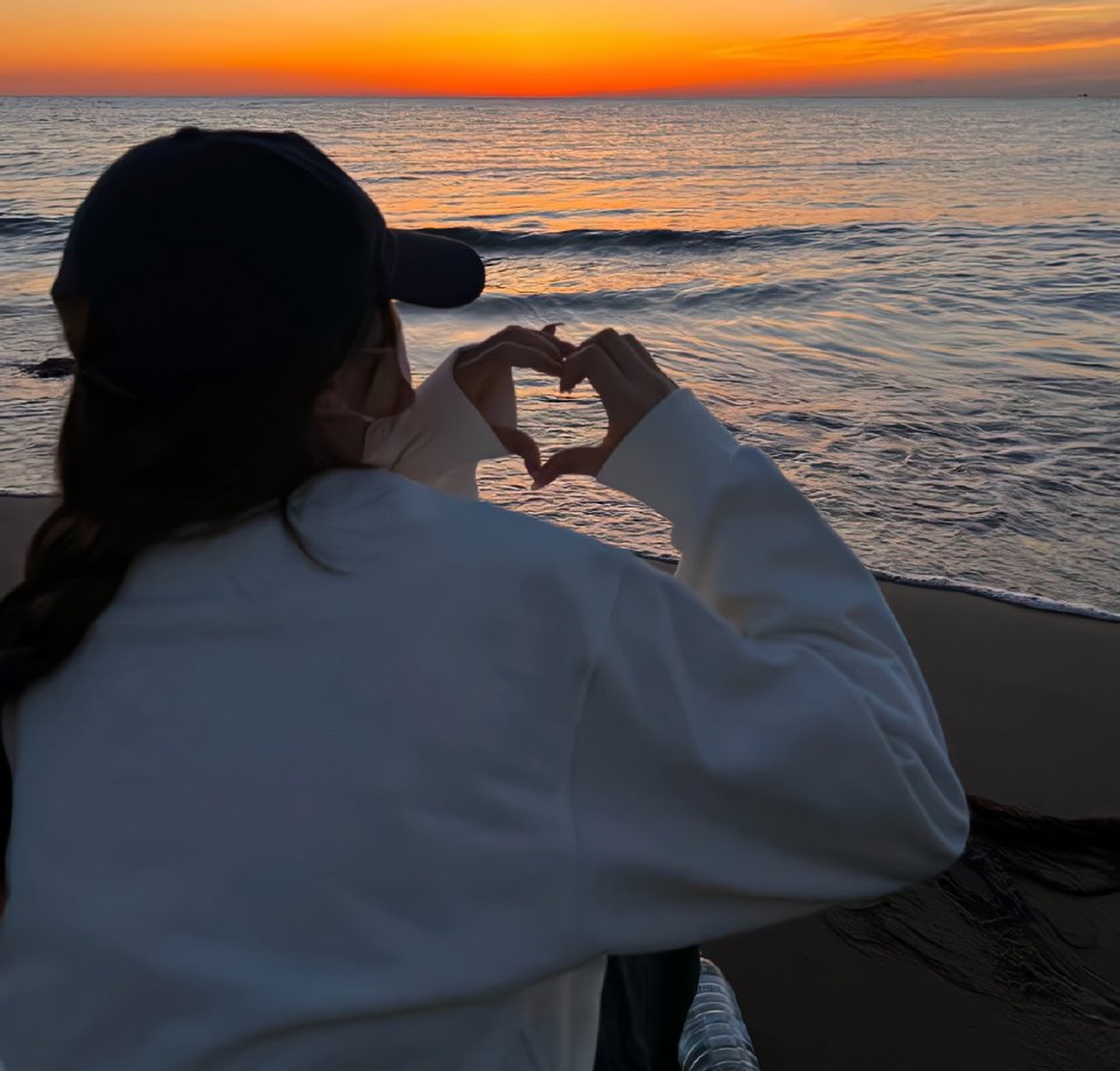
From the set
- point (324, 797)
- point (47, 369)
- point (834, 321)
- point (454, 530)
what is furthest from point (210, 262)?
point (834, 321)

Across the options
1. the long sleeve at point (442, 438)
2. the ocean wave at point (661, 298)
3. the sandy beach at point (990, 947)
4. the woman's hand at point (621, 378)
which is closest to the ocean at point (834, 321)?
the ocean wave at point (661, 298)

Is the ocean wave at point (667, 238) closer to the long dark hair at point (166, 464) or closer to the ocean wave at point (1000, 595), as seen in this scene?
the ocean wave at point (1000, 595)

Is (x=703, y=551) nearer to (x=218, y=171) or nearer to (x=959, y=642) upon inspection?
(x=218, y=171)

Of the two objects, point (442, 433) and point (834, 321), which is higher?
point (442, 433)

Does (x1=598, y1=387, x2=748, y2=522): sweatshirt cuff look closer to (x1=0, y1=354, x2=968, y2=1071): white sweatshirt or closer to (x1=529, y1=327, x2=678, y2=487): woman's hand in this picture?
(x1=529, y1=327, x2=678, y2=487): woman's hand

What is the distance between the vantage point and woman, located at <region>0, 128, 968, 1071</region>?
3.09 feet

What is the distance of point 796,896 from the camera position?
1075mm

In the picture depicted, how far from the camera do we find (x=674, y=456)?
1.27 m

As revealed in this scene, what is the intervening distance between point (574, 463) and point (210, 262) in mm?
593

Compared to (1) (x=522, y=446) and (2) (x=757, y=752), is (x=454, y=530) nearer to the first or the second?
(2) (x=757, y=752)

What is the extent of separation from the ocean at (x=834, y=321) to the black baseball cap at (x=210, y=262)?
20.8 inches

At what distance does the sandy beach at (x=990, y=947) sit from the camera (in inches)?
91.6

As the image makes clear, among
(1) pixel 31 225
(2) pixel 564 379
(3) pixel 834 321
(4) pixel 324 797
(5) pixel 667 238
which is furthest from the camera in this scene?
(5) pixel 667 238

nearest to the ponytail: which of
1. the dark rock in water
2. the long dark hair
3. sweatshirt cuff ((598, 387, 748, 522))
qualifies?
the long dark hair
